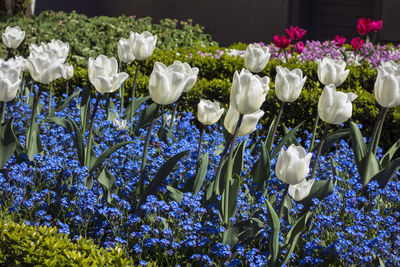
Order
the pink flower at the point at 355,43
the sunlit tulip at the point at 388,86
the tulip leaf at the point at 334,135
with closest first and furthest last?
the sunlit tulip at the point at 388,86
the tulip leaf at the point at 334,135
the pink flower at the point at 355,43

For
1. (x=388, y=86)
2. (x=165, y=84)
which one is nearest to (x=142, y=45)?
(x=165, y=84)

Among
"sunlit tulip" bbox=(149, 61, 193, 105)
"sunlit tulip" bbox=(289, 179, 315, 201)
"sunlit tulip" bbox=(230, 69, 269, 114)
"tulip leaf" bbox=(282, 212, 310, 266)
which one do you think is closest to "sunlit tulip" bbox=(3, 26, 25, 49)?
"sunlit tulip" bbox=(149, 61, 193, 105)

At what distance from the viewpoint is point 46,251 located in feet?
10.2

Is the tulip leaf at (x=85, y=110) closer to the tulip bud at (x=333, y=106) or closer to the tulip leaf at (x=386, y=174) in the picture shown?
the tulip bud at (x=333, y=106)

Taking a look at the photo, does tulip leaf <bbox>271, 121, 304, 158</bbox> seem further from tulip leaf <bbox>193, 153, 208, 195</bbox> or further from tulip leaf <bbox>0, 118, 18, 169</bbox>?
tulip leaf <bbox>0, 118, 18, 169</bbox>

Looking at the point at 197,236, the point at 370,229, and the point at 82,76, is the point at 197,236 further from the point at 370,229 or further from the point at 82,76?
the point at 82,76

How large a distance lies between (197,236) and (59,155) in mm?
1535

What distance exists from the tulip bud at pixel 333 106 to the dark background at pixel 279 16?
8181mm

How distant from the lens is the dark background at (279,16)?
11.4 metres

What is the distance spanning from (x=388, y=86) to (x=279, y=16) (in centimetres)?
883

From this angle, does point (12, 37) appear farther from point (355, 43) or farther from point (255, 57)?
point (355, 43)

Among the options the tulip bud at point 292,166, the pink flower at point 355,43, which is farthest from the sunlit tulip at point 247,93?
the pink flower at point 355,43

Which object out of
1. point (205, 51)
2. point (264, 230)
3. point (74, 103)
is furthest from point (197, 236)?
point (205, 51)

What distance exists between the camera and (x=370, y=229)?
11.9ft
